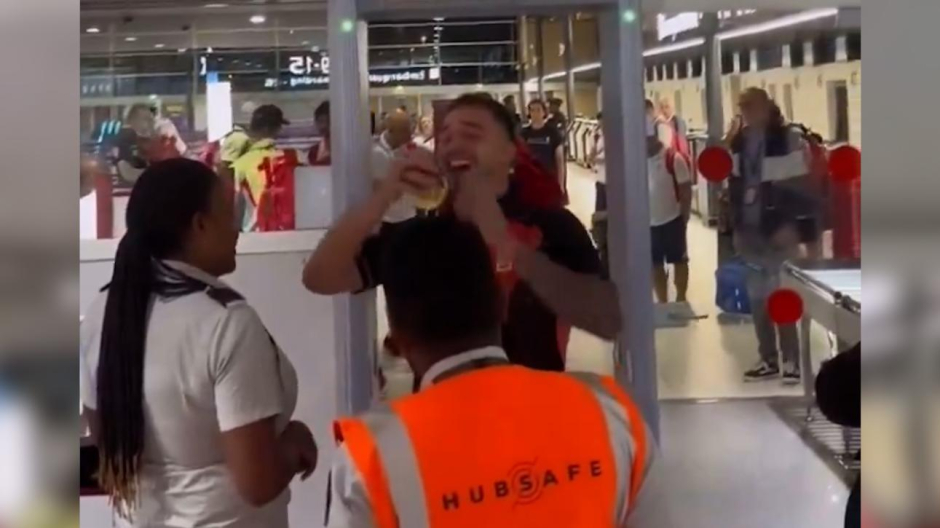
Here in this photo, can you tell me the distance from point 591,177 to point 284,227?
0.29 m

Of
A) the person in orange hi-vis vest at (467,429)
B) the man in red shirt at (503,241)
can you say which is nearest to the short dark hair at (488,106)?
the man in red shirt at (503,241)

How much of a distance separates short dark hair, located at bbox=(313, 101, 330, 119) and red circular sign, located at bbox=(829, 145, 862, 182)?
49cm

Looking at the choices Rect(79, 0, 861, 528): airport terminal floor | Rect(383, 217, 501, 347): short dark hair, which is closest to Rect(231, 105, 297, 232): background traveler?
Rect(79, 0, 861, 528): airport terminal floor

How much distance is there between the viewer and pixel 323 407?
3.25 feet

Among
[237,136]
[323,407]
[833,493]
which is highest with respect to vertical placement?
[237,136]

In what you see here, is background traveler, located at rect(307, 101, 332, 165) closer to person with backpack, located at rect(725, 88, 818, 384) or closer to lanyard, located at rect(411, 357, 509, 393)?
lanyard, located at rect(411, 357, 509, 393)

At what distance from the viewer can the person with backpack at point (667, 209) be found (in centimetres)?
103

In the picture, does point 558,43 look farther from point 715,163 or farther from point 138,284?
point 138,284

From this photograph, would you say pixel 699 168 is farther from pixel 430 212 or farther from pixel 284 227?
pixel 284 227

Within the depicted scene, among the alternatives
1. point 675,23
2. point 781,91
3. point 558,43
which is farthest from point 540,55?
point 781,91

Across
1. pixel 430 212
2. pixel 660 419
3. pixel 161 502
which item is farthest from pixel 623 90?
pixel 161 502

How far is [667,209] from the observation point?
104cm

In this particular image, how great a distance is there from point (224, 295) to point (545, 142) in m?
0.33

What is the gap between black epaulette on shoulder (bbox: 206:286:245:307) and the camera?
97 cm
